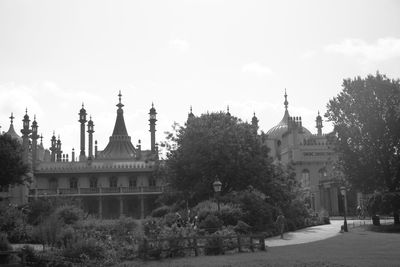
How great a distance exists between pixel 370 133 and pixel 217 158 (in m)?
12.3

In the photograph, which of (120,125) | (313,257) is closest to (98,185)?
(120,125)

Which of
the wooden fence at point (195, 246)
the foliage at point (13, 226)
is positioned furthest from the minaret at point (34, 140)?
the wooden fence at point (195, 246)

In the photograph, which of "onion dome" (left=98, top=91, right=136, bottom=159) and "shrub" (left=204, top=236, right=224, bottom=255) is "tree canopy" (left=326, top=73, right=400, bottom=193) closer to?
"shrub" (left=204, top=236, right=224, bottom=255)

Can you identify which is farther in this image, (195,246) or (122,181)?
(122,181)

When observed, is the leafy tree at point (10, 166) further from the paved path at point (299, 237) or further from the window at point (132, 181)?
the paved path at point (299, 237)

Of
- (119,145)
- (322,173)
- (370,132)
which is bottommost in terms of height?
(322,173)

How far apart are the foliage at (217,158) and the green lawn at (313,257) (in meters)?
17.5

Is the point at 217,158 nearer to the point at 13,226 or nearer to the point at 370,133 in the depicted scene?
the point at 370,133

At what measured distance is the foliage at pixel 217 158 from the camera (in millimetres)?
41531

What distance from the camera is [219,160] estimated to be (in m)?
41.5

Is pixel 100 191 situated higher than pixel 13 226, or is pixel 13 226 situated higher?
pixel 100 191

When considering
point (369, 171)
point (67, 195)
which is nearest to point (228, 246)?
point (369, 171)

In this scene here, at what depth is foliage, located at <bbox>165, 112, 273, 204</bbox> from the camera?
136 feet

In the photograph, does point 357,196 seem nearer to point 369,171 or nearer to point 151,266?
point 369,171
